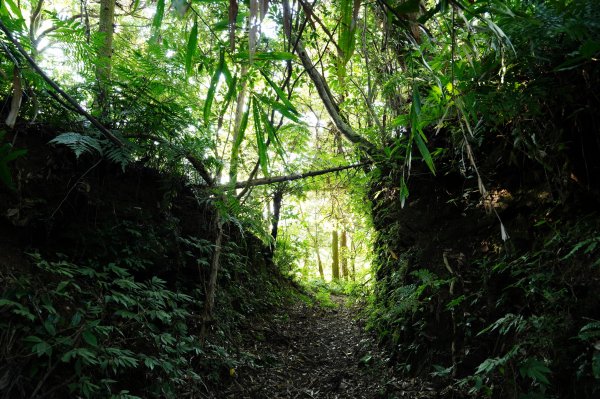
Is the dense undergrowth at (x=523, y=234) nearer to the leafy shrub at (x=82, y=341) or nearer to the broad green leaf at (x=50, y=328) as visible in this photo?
the leafy shrub at (x=82, y=341)

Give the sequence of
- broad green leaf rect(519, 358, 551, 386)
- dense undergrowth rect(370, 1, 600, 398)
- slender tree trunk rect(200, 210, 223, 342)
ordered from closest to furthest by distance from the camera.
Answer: broad green leaf rect(519, 358, 551, 386) < dense undergrowth rect(370, 1, 600, 398) < slender tree trunk rect(200, 210, 223, 342)

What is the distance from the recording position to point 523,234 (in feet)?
10.6

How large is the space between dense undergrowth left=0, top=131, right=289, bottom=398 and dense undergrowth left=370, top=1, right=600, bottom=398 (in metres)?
2.25

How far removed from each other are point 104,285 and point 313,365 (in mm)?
2832

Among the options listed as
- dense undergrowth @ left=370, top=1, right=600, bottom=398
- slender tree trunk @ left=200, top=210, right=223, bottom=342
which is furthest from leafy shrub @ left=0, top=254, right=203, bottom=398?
dense undergrowth @ left=370, top=1, right=600, bottom=398

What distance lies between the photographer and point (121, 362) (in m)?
2.68

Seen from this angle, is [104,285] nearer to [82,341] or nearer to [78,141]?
[82,341]

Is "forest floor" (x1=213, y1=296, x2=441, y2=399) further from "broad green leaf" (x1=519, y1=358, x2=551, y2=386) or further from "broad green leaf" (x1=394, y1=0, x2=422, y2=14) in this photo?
"broad green leaf" (x1=394, y1=0, x2=422, y2=14)

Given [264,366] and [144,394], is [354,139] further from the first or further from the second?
[144,394]

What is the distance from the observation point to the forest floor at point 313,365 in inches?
157

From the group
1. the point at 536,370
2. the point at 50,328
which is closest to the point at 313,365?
the point at 536,370

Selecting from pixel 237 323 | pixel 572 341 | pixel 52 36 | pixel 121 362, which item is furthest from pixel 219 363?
pixel 52 36

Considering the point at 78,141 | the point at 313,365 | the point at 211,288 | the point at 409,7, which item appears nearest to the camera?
the point at 409,7

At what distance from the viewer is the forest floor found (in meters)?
3.98
